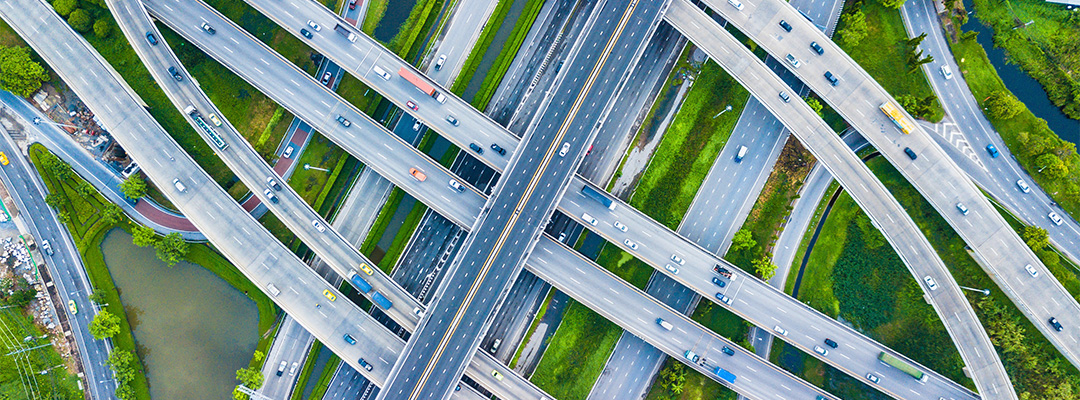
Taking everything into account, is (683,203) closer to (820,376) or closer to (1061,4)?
(820,376)

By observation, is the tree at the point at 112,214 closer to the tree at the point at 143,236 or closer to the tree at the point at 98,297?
the tree at the point at 143,236

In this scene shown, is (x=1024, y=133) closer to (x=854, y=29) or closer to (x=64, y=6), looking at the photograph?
(x=854, y=29)

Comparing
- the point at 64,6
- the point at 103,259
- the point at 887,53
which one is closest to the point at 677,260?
the point at 887,53

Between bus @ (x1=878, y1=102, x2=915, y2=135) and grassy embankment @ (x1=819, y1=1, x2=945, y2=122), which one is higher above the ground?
grassy embankment @ (x1=819, y1=1, x2=945, y2=122)

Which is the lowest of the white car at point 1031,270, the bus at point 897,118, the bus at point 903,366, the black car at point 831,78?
the bus at point 903,366

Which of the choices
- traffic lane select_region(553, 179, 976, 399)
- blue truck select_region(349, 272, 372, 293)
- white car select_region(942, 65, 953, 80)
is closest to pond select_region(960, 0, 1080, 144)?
white car select_region(942, 65, 953, 80)

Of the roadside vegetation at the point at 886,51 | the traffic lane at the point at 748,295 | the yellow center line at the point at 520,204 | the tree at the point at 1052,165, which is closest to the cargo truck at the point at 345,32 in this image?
the yellow center line at the point at 520,204

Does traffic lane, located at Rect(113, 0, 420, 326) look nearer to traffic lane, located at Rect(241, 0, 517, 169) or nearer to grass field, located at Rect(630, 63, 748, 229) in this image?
traffic lane, located at Rect(241, 0, 517, 169)
